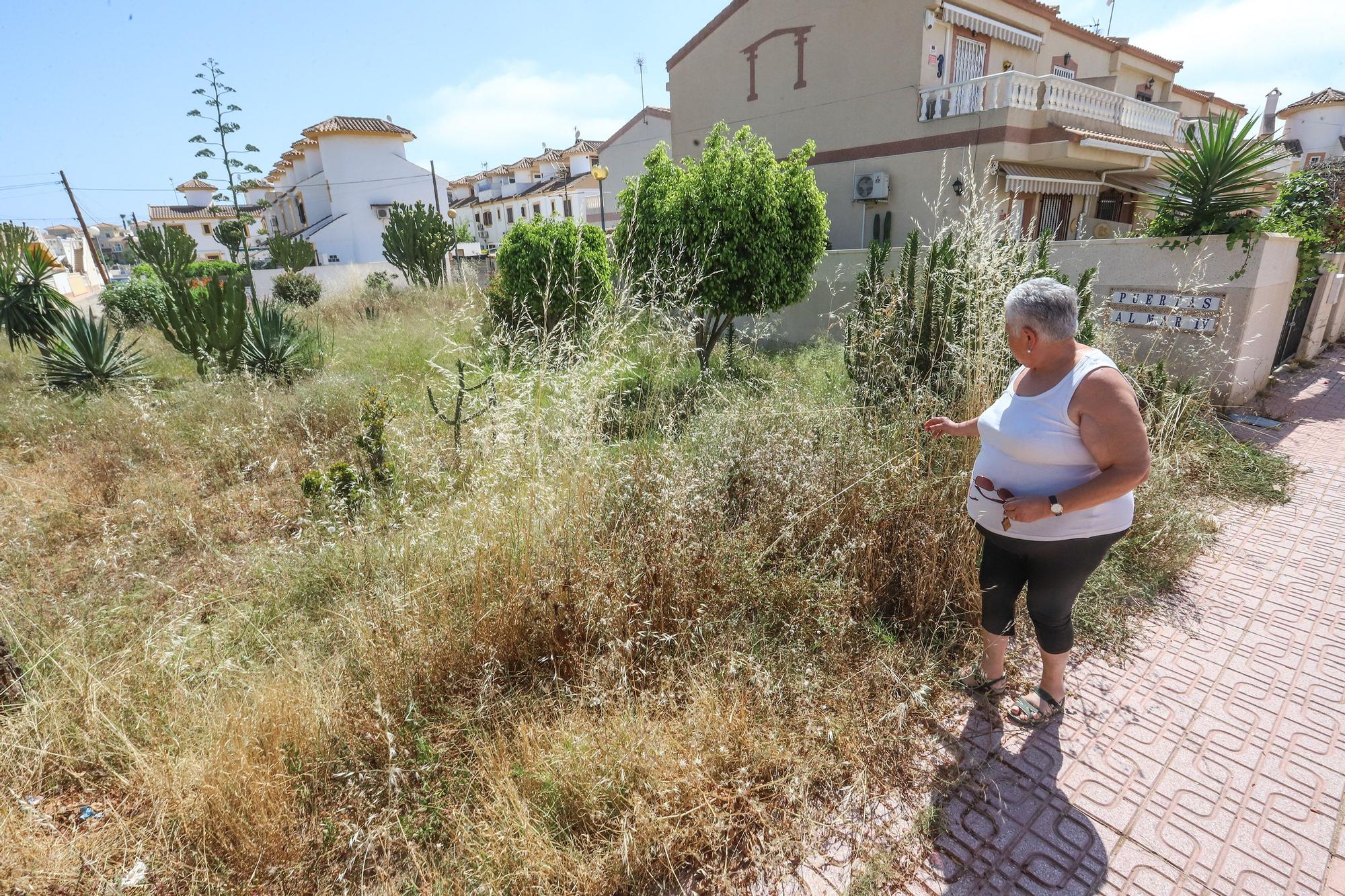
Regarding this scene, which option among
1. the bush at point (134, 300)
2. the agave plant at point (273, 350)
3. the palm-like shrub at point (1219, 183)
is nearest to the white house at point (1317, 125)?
the palm-like shrub at point (1219, 183)

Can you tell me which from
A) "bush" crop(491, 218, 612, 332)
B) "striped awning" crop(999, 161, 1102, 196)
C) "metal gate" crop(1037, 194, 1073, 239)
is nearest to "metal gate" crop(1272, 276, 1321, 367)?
"striped awning" crop(999, 161, 1102, 196)

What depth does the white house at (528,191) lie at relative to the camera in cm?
4034

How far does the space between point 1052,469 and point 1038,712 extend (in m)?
1.20

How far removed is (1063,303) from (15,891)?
12.7 feet

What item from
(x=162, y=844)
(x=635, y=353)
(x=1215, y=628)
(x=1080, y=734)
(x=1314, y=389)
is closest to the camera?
(x=162, y=844)

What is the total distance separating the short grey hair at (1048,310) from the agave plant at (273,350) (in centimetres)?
791

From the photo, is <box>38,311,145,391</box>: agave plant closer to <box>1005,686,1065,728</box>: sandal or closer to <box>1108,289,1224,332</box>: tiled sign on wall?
<box>1005,686,1065,728</box>: sandal

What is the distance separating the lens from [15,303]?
7.70 metres

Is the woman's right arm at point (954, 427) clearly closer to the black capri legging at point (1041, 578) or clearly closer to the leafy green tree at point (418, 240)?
the black capri legging at point (1041, 578)

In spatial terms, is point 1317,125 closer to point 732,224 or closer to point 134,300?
point 732,224

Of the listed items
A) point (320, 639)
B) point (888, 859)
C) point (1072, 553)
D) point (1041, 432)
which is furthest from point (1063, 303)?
point (320, 639)

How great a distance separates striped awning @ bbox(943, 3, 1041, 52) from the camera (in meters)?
12.4

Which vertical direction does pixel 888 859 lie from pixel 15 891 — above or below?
below

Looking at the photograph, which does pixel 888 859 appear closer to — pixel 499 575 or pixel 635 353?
pixel 499 575
